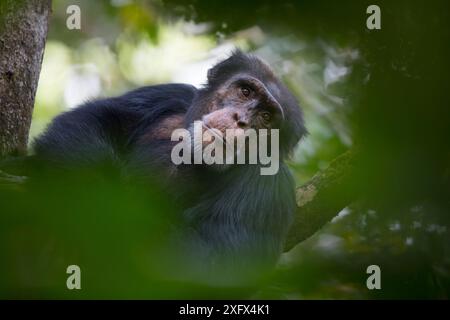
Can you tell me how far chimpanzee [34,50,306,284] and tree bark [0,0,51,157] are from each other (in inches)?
12.0

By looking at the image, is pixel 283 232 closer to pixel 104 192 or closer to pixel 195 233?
pixel 195 233

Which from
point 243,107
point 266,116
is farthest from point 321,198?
point 243,107

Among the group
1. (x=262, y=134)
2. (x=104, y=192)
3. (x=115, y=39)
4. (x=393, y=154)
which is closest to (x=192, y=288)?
(x=393, y=154)

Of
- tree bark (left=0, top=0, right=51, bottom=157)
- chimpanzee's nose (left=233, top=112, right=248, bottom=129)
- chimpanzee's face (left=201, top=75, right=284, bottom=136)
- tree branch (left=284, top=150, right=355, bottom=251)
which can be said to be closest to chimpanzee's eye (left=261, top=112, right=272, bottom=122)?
chimpanzee's face (left=201, top=75, right=284, bottom=136)

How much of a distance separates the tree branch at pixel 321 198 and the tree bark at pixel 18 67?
7.80 feet

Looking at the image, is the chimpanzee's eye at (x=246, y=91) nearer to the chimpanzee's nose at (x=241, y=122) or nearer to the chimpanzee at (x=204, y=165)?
the chimpanzee at (x=204, y=165)

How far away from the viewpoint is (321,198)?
4844 mm

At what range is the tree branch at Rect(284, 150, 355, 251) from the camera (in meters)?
4.62

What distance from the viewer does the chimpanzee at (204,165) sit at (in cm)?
445

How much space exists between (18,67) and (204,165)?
1673mm

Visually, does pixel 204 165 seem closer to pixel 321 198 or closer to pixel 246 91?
pixel 246 91

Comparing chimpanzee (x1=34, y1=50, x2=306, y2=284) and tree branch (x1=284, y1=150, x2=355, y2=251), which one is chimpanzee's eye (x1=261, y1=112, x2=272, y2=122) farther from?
tree branch (x1=284, y1=150, x2=355, y2=251)

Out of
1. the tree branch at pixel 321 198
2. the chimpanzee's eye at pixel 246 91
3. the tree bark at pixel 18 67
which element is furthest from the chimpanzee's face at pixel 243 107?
the tree bark at pixel 18 67

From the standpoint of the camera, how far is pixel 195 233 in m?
4.45
